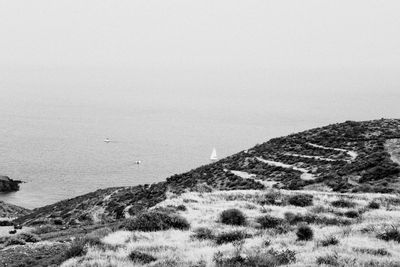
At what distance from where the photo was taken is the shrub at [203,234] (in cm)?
1490

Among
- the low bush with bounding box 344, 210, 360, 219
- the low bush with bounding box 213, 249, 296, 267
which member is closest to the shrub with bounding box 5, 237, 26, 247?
the low bush with bounding box 213, 249, 296, 267

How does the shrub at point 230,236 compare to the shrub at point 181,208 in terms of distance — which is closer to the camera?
the shrub at point 230,236

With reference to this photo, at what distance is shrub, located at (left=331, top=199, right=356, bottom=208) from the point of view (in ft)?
68.0

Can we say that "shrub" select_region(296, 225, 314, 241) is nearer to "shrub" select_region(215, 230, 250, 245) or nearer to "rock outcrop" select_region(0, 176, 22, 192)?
"shrub" select_region(215, 230, 250, 245)

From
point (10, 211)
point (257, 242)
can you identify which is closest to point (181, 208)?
point (257, 242)

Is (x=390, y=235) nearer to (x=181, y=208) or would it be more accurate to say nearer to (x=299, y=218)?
(x=299, y=218)

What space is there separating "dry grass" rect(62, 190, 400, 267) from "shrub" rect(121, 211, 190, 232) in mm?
464

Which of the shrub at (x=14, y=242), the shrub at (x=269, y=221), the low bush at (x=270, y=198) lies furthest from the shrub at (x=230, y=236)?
the shrub at (x=14, y=242)

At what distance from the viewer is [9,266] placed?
13055mm

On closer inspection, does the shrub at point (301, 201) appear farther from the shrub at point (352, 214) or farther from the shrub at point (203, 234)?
the shrub at point (203, 234)

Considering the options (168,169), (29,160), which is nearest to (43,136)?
(29,160)

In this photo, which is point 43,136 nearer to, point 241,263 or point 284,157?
point 284,157

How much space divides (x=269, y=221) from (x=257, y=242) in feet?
10.5

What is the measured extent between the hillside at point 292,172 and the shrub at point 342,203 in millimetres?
9054
